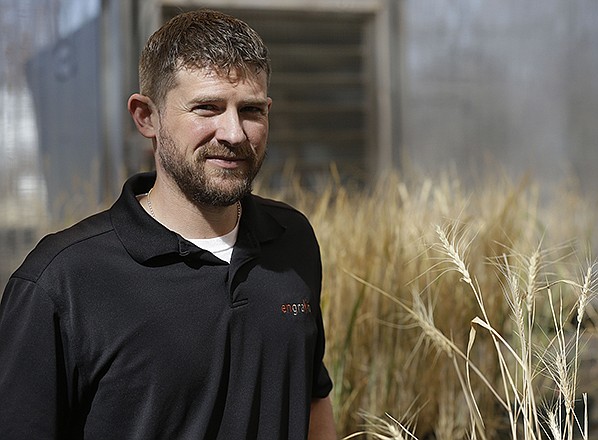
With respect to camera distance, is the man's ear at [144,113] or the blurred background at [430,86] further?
the blurred background at [430,86]

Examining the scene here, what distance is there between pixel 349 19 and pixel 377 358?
3.58m

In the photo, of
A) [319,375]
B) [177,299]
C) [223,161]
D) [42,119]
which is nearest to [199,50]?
[223,161]

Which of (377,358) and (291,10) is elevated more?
(291,10)

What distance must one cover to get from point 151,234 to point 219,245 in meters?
0.15

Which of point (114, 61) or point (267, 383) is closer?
point (267, 383)

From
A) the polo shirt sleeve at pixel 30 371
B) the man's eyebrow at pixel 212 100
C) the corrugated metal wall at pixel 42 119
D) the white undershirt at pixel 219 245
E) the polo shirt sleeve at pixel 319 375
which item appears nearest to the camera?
the polo shirt sleeve at pixel 30 371

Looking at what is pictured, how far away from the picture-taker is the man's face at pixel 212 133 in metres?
1.70

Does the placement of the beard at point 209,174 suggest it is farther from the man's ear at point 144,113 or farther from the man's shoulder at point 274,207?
the man's shoulder at point 274,207

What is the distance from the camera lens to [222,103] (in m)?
1.71

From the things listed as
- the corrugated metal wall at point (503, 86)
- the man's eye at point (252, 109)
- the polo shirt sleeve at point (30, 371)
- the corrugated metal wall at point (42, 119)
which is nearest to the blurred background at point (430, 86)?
the corrugated metal wall at point (503, 86)

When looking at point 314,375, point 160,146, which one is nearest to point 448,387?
point 314,375

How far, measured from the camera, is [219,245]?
182 cm

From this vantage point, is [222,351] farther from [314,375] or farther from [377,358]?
[377,358]

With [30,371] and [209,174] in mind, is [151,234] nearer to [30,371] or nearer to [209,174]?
[209,174]
